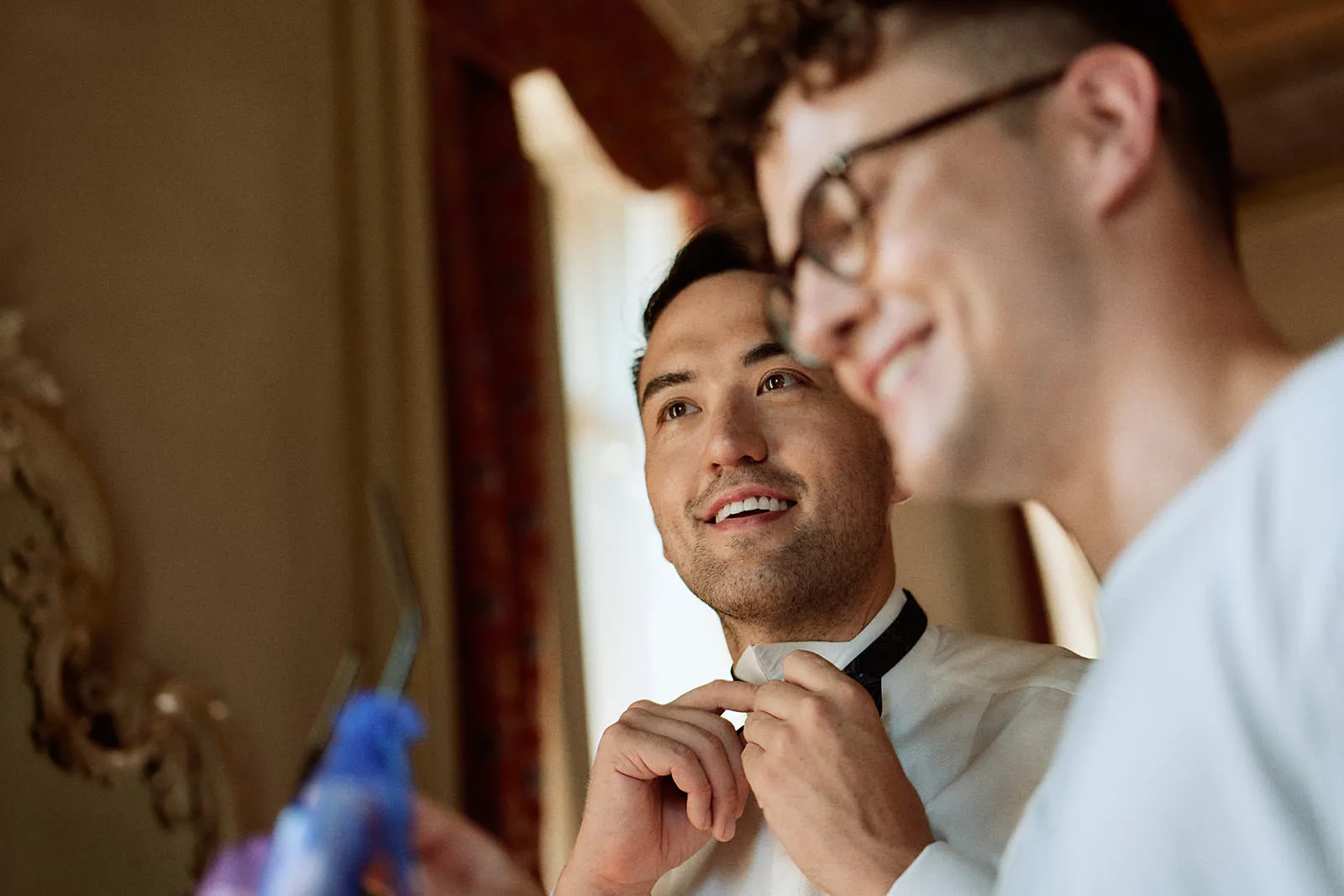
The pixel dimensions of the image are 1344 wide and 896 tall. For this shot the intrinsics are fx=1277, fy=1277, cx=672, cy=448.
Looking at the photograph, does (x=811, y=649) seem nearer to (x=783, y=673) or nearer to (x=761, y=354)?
(x=783, y=673)

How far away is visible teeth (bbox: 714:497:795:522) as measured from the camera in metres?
1.29

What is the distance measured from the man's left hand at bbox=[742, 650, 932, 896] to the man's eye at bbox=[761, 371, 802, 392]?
375 millimetres

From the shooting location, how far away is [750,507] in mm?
1296

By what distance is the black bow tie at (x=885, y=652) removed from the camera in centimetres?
127

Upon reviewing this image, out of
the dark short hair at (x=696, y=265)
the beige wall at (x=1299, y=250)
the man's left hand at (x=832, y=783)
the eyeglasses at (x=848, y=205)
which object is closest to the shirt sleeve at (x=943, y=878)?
the man's left hand at (x=832, y=783)

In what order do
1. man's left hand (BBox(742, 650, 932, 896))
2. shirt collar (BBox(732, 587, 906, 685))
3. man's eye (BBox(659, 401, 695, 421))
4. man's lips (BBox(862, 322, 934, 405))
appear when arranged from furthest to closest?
1. man's eye (BBox(659, 401, 695, 421))
2. shirt collar (BBox(732, 587, 906, 685))
3. man's left hand (BBox(742, 650, 932, 896))
4. man's lips (BBox(862, 322, 934, 405))

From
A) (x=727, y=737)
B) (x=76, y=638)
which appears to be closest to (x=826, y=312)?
(x=727, y=737)

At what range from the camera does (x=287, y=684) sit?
8.59ft

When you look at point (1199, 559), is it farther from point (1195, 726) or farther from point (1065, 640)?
point (1065, 640)

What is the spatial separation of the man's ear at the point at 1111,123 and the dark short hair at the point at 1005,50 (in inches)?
1.2

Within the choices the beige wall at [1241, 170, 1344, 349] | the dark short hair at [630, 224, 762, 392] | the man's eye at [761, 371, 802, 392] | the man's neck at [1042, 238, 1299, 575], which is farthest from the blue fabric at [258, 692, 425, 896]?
the beige wall at [1241, 170, 1344, 349]

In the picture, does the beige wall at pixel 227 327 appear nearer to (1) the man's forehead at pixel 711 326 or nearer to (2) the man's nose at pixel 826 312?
(1) the man's forehead at pixel 711 326

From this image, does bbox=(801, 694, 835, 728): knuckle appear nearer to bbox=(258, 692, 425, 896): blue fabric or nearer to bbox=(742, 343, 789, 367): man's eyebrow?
bbox=(258, 692, 425, 896): blue fabric

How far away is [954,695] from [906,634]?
98mm
